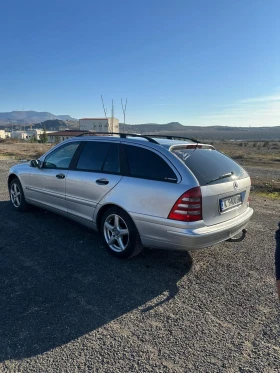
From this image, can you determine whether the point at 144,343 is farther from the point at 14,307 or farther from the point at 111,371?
the point at 14,307

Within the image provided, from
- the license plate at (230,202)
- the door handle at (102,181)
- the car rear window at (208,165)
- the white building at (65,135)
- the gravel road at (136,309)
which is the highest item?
the white building at (65,135)

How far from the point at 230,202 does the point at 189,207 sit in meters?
0.74

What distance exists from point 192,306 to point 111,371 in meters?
1.12

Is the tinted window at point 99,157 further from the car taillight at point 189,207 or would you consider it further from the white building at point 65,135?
the car taillight at point 189,207

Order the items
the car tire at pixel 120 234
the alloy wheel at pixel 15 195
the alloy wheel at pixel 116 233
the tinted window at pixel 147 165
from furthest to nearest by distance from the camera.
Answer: the alloy wheel at pixel 15 195 → the alloy wheel at pixel 116 233 → the car tire at pixel 120 234 → the tinted window at pixel 147 165

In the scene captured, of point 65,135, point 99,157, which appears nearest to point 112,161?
point 99,157

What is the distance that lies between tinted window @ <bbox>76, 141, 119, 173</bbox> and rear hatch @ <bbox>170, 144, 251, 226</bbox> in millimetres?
926

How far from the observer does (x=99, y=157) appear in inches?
172

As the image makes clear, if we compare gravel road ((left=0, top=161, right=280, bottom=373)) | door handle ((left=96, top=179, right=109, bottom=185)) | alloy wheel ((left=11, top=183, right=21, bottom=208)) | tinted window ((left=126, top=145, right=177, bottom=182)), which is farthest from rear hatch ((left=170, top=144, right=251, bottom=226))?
alloy wheel ((left=11, top=183, right=21, bottom=208))

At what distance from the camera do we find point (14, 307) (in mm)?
2797

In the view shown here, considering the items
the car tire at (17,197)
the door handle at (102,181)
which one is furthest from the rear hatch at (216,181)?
the car tire at (17,197)

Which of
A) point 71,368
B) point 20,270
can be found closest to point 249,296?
point 71,368

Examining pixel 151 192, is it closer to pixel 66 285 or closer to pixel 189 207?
pixel 189 207

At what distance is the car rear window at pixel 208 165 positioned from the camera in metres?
3.46
